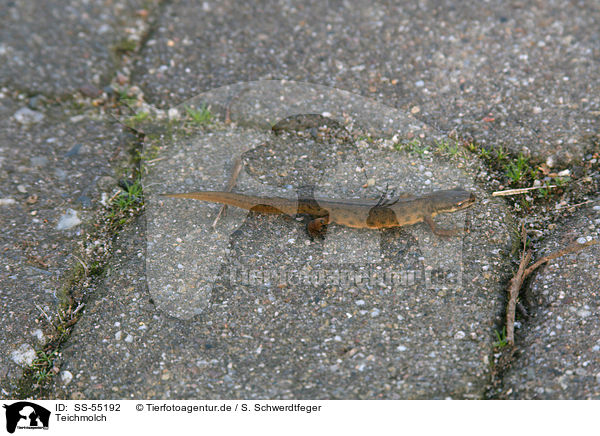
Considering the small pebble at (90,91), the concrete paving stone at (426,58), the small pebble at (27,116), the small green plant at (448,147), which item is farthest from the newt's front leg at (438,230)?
the small pebble at (27,116)

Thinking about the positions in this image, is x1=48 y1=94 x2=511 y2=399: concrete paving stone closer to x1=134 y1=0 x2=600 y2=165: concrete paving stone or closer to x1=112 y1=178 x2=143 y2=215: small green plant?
x1=112 y1=178 x2=143 y2=215: small green plant

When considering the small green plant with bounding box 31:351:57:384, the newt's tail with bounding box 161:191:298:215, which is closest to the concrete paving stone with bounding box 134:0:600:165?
the newt's tail with bounding box 161:191:298:215

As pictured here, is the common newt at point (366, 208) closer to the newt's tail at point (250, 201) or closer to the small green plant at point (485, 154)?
the newt's tail at point (250, 201)

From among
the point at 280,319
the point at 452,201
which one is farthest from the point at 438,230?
the point at 280,319

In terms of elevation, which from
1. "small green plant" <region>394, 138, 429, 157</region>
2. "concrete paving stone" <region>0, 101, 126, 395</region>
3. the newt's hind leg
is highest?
"small green plant" <region>394, 138, 429, 157</region>

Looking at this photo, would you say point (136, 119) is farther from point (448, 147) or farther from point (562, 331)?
point (562, 331)

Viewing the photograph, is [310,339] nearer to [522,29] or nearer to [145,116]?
[145,116]
